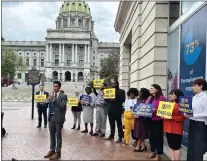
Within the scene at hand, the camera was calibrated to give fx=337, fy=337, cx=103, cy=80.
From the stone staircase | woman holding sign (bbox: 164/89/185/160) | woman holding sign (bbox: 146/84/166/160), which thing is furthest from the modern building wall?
the stone staircase

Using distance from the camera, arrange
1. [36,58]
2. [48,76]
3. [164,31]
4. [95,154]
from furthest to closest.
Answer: [36,58], [48,76], [164,31], [95,154]

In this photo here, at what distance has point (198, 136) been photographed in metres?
6.00

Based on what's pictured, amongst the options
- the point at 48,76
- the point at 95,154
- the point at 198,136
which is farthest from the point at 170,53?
the point at 48,76

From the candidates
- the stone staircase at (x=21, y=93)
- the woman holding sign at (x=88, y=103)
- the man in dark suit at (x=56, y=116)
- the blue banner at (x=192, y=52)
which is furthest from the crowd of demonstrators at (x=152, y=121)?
the stone staircase at (x=21, y=93)

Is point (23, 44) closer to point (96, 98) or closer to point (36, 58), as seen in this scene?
point (36, 58)

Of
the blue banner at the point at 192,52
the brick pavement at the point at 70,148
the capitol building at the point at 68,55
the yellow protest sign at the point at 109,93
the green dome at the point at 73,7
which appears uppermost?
the green dome at the point at 73,7

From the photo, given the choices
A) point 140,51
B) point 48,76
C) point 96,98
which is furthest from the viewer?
point 48,76

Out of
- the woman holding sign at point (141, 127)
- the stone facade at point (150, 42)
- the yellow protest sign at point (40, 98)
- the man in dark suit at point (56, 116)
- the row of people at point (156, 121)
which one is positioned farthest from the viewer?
the yellow protest sign at point (40, 98)

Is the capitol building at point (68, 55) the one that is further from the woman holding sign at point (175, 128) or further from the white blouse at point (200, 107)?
the white blouse at point (200, 107)

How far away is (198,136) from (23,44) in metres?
135

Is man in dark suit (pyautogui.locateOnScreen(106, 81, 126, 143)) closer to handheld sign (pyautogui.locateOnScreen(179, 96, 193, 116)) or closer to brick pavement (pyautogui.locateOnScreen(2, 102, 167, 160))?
brick pavement (pyautogui.locateOnScreen(2, 102, 167, 160))

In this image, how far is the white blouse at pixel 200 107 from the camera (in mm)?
5834

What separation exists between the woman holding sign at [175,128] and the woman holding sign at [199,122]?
1.34 feet

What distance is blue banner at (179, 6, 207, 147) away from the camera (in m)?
7.88
